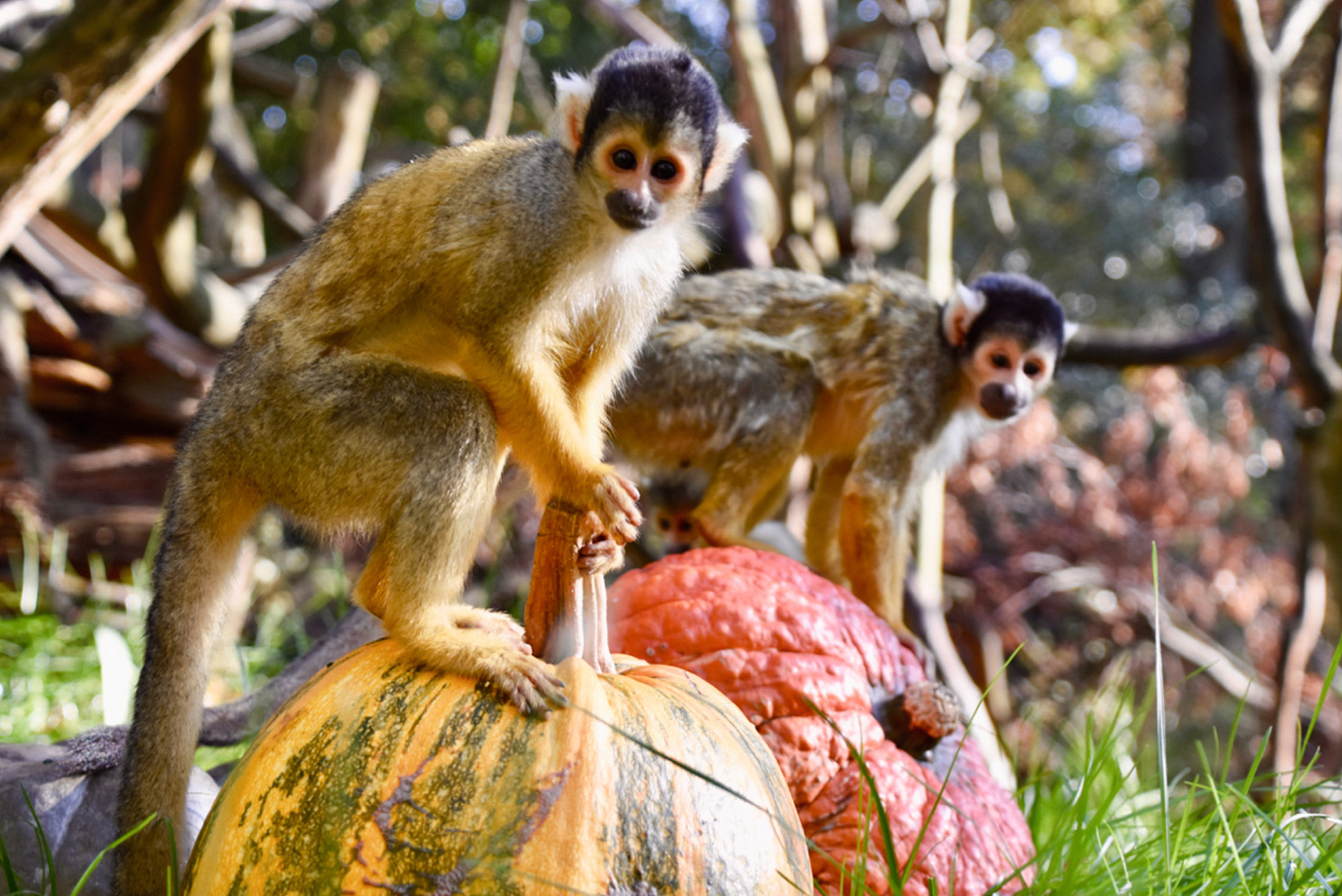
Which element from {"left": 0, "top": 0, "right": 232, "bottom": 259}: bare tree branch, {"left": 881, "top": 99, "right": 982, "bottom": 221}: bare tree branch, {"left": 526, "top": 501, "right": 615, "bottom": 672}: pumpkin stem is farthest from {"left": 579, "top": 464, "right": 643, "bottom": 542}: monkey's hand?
{"left": 881, "top": 99, "right": 982, "bottom": 221}: bare tree branch

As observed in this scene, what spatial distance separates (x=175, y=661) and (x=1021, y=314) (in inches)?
119

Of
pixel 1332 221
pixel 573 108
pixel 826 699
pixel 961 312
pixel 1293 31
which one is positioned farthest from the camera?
pixel 1332 221

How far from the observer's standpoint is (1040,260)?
32.4ft

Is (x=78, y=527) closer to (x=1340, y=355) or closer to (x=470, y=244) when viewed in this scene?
(x=470, y=244)

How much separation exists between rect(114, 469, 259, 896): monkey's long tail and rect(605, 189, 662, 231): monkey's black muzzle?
1.01 metres

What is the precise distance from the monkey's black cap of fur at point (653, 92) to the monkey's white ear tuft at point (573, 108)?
19mm

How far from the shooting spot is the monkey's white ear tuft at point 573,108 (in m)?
2.52

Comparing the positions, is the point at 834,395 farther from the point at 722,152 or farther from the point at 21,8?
the point at 21,8

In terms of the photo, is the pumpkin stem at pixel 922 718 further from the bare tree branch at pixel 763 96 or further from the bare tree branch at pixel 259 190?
the bare tree branch at pixel 259 190

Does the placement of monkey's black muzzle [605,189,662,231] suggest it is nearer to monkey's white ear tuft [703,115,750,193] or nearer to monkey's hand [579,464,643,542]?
monkey's white ear tuft [703,115,750,193]

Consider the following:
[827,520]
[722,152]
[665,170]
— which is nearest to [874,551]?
[827,520]

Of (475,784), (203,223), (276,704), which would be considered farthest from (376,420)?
(203,223)

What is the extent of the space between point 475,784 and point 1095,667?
7.71 metres

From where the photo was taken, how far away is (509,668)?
1.75m
